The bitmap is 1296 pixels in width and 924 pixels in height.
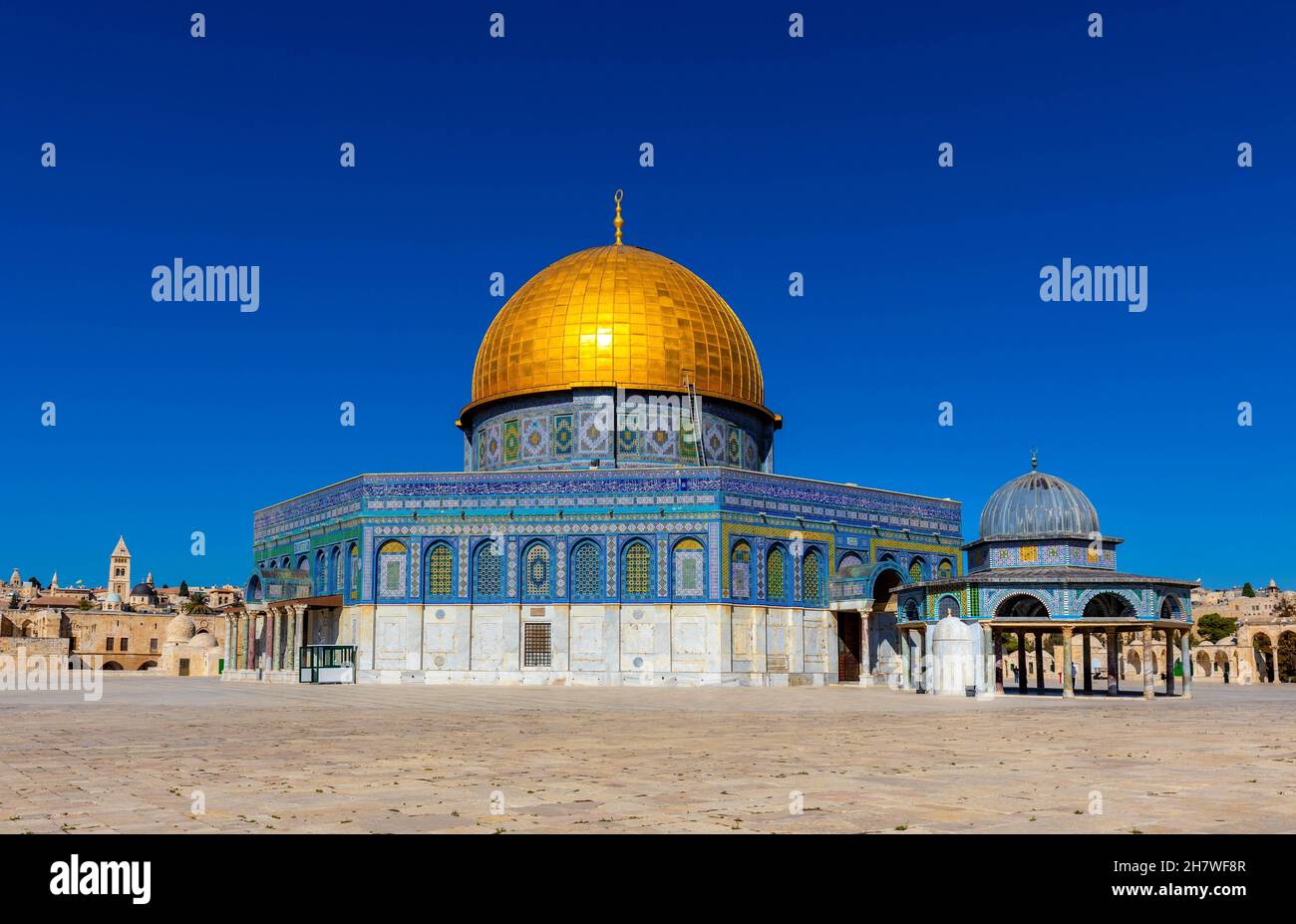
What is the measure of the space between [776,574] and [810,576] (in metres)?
1.90

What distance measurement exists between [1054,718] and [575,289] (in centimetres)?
3191

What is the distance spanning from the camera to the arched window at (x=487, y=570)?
43.3 meters

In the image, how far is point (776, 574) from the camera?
4394cm

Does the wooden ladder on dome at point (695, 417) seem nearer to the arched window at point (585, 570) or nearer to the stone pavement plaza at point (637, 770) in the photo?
the arched window at point (585, 570)

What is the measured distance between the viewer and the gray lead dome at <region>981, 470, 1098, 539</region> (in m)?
39.8

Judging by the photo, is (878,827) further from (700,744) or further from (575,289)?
(575,289)

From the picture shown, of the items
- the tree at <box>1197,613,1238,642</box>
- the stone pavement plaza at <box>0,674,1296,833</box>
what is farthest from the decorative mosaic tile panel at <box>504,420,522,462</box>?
the tree at <box>1197,613,1238,642</box>

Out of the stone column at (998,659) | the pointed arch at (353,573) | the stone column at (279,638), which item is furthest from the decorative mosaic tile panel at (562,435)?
the stone column at (998,659)

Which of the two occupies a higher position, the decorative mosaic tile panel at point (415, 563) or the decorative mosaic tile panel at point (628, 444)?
the decorative mosaic tile panel at point (628, 444)

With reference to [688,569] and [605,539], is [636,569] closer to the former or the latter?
[605,539]

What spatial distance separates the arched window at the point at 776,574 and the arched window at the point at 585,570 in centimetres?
604
